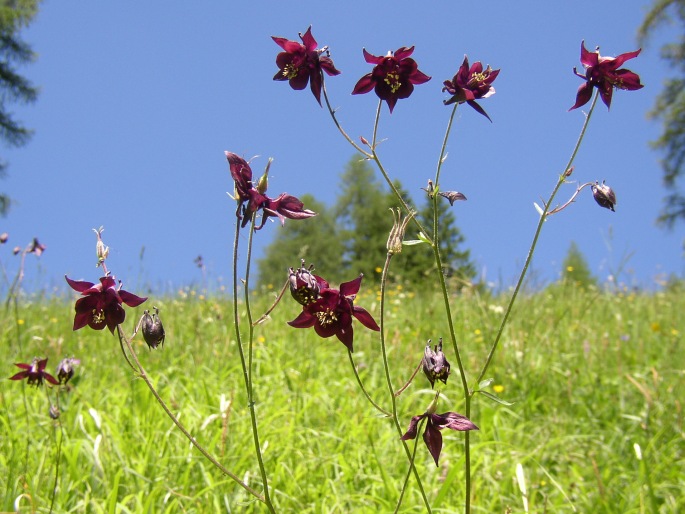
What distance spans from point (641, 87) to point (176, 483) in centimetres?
232

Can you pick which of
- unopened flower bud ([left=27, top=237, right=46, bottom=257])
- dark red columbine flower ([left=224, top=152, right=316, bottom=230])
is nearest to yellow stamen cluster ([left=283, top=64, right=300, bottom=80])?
dark red columbine flower ([left=224, top=152, right=316, bottom=230])

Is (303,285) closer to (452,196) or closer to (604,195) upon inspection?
(452,196)

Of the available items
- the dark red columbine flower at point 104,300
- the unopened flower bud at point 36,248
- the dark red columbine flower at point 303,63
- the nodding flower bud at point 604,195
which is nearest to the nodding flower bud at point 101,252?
the dark red columbine flower at point 104,300

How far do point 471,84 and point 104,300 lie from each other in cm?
106

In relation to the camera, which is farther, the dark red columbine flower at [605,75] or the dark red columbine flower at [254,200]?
the dark red columbine flower at [605,75]

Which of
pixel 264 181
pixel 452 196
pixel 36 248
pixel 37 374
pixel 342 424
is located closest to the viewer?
pixel 264 181

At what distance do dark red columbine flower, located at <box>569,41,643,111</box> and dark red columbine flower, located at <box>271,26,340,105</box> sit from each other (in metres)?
0.69

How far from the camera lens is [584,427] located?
3.75 m

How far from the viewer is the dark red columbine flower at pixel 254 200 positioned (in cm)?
133

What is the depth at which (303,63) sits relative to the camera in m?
1.62

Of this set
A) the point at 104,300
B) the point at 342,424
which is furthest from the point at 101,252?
the point at 342,424

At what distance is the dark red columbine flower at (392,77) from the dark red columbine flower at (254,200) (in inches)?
17.3

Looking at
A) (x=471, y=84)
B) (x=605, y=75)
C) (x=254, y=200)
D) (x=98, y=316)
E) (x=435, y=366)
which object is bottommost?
(x=435, y=366)

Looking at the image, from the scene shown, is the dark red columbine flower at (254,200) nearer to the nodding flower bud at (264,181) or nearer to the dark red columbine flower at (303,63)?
the nodding flower bud at (264,181)
